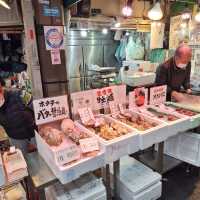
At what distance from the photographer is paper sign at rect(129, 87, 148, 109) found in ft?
7.97

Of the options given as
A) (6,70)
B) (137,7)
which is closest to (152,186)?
(6,70)

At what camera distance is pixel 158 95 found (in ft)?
8.70

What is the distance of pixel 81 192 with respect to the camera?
1.76 m

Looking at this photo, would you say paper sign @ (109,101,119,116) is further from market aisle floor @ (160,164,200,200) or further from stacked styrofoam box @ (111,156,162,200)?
market aisle floor @ (160,164,200,200)

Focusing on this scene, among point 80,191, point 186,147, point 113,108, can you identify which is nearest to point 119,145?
point 80,191

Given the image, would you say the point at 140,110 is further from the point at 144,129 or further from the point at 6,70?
the point at 6,70

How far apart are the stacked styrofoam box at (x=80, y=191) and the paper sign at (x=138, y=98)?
0.99 m

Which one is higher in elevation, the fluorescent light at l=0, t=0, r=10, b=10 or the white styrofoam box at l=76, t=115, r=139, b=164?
the fluorescent light at l=0, t=0, r=10, b=10

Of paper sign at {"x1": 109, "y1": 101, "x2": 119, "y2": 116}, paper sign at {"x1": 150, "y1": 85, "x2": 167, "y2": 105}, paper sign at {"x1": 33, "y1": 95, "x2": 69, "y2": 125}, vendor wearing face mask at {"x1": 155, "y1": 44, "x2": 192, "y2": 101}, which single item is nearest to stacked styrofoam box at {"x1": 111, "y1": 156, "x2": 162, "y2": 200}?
paper sign at {"x1": 109, "y1": 101, "x2": 119, "y2": 116}

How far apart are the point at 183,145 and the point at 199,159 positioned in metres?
0.26

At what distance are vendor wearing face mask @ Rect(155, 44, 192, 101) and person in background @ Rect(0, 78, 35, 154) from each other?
1.98 m

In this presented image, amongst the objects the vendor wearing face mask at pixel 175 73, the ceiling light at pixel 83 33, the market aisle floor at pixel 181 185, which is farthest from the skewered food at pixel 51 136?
the ceiling light at pixel 83 33

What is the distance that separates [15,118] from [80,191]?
0.87 meters

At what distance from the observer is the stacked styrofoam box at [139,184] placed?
82.0 inches
